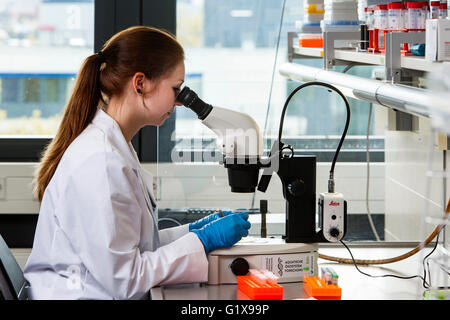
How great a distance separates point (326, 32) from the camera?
7.20 feet

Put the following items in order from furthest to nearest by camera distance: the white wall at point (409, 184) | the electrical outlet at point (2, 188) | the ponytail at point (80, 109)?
the electrical outlet at point (2, 188) < the white wall at point (409, 184) < the ponytail at point (80, 109)

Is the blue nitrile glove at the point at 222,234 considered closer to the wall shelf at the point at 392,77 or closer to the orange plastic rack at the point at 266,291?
the orange plastic rack at the point at 266,291

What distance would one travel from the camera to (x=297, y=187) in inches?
63.2

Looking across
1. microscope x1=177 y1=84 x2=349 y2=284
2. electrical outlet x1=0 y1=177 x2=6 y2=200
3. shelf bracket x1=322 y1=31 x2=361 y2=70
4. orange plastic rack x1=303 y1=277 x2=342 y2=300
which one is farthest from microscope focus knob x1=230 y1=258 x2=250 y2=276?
electrical outlet x1=0 y1=177 x2=6 y2=200

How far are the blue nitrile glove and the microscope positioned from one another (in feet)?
0.06

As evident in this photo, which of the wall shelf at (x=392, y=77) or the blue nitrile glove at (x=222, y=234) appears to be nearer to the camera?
the wall shelf at (x=392, y=77)

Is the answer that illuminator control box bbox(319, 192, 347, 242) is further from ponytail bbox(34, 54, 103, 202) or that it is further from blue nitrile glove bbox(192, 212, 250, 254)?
ponytail bbox(34, 54, 103, 202)

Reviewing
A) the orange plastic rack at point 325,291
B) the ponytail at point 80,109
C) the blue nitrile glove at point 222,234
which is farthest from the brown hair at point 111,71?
the orange plastic rack at point 325,291

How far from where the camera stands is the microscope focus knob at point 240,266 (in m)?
1.54

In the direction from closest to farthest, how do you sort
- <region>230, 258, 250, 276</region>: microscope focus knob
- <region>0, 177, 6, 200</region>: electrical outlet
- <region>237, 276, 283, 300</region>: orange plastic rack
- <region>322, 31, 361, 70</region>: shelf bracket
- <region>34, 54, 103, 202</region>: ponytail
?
1. <region>237, 276, 283, 300</region>: orange plastic rack
2. <region>230, 258, 250, 276</region>: microscope focus knob
3. <region>34, 54, 103, 202</region>: ponytail
4. <region>322, 31, 361, 70</region>: shelf bracket
5. <region>0, 177, 6, 200</region>: electrical outlet

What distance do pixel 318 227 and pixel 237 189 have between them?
216mm

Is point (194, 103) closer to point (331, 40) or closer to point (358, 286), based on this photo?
point (358, 286)

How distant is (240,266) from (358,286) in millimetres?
310

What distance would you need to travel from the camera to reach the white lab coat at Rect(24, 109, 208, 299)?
1438mm
